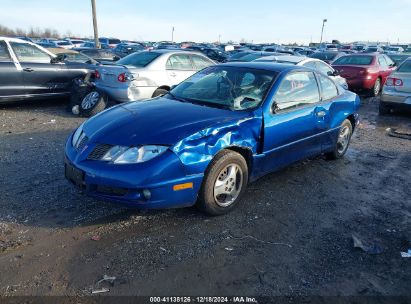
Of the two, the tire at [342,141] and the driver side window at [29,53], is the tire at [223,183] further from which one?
the driver side window at [29,53]

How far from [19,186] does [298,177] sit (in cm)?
358

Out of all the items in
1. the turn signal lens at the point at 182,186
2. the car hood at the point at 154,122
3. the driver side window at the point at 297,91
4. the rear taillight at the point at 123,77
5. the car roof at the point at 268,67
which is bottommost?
the turn signal lens at the point at 182,186

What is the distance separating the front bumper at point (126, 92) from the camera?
8.12 meters

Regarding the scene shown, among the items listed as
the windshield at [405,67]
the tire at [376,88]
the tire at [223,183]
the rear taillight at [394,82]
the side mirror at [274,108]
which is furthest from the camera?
the tire at [376,88]

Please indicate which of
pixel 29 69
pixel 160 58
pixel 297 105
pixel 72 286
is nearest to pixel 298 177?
pixel 297 105

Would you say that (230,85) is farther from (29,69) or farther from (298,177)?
(29,69)

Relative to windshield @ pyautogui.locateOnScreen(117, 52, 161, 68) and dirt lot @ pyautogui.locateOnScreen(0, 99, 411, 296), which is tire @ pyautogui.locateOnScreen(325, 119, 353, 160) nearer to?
dirt lot @ pyautogui.locateOnScreen(0, 99, 411, 296)

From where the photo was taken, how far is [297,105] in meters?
4.69

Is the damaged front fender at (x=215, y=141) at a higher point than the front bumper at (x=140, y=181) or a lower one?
higher

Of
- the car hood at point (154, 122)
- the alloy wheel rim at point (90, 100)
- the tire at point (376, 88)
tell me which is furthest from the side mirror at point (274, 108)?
the tire at point (376, 88)

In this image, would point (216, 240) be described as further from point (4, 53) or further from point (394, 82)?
point (394, 82)

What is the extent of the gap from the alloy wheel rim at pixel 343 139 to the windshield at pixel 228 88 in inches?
82.8

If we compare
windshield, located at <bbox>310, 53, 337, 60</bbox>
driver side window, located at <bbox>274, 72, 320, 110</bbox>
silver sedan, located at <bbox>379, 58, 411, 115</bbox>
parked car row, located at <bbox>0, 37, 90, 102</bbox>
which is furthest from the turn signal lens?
windshield, located at <bbox>310, 53, 337, 60</bbox>

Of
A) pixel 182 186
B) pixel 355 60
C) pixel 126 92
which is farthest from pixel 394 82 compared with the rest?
pixel 182 186
